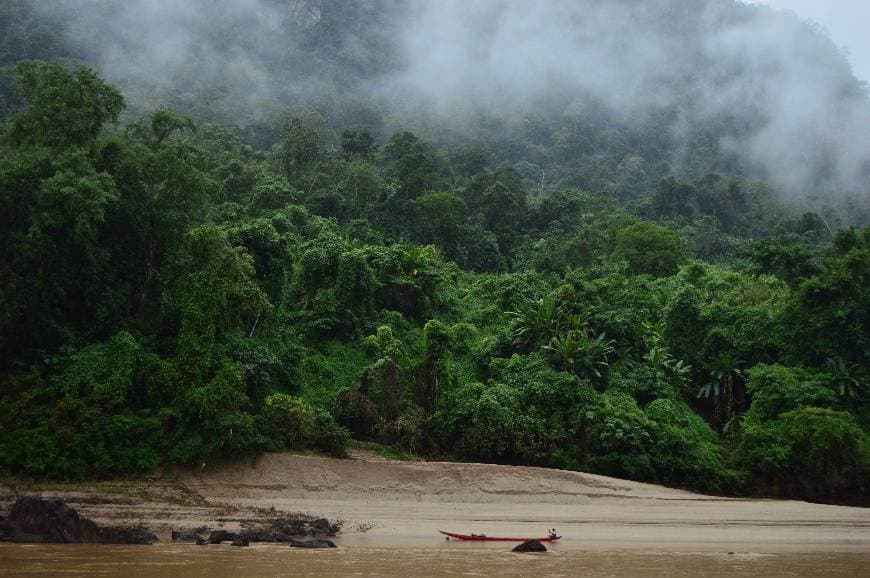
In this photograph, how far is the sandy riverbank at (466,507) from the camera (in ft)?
55.2

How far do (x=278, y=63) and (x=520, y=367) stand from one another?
10171 cm

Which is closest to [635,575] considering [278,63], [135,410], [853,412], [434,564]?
[434,564]

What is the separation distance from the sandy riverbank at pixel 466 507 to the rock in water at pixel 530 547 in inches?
49.0

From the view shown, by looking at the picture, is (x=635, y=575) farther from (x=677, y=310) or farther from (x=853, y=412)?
(x=677, y=310)

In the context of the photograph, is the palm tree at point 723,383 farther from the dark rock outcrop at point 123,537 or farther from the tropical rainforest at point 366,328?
the dark rock outcrop at point 123,537

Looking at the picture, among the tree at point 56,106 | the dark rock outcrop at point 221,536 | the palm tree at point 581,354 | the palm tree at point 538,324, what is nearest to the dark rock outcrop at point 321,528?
the dark rock outcrop at point 221,536

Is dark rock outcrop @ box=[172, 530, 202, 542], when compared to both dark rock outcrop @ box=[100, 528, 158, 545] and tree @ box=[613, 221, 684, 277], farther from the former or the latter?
tree @ box=[613, 221, 684, 277]

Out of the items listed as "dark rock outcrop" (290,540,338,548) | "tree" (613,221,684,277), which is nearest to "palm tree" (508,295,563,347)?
"tree" (613,221,684,277)

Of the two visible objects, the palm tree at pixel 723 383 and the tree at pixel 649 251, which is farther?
the tree at pixel 649 251

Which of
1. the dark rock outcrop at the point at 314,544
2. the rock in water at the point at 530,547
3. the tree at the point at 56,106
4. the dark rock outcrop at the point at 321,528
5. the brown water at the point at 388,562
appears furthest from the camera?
the tree at the point at 56,106

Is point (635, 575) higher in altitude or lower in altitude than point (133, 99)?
lower

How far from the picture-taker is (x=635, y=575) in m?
12.5

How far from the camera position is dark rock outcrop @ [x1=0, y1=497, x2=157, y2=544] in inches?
545

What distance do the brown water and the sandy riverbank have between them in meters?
1.02
